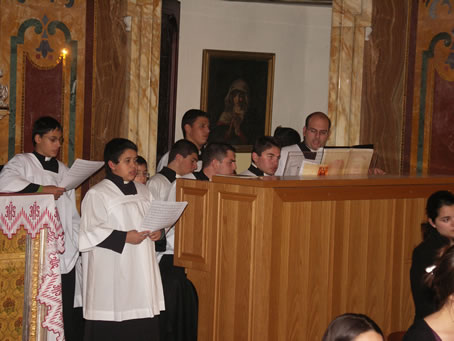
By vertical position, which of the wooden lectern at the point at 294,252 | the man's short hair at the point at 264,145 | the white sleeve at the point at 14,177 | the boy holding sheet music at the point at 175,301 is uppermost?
the man's short hair at the point at 264,145

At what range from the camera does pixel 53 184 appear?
7.00 m

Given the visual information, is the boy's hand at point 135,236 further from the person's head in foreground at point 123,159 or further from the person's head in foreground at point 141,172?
the person's head in foreground at point 141,172

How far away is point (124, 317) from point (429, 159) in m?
4.46

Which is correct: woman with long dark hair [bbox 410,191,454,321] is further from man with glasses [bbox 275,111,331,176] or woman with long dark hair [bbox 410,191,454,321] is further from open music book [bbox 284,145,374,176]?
man with glasses [bbox 275,111,331,176]

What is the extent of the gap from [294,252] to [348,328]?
2.48 meters

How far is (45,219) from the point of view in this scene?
18.5ft

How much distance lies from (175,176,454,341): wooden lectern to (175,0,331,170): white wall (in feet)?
16.6

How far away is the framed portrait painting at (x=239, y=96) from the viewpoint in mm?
10930

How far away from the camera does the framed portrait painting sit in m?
10.9

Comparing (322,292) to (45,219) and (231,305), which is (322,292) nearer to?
(231,305)

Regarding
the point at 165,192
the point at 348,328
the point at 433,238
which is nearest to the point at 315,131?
the point at 165,192

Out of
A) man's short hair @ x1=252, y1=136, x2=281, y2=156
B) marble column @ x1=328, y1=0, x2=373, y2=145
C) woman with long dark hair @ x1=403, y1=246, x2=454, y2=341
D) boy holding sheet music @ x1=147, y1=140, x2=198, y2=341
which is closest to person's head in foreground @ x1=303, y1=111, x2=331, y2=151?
man's short hair @ x1=252, y1=136, x2=281, y2=156

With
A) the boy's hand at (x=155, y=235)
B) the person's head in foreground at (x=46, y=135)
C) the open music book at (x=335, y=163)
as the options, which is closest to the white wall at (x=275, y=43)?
the person's head in foreground at (x=46, y=135)

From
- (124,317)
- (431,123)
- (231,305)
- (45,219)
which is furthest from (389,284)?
(431,123)
